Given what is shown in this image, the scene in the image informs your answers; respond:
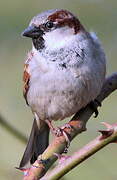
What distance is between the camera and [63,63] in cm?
272

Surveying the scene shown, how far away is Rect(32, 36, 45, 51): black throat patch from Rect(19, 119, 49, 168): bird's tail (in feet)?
1.84

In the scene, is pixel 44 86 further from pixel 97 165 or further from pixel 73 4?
pixel 73 4

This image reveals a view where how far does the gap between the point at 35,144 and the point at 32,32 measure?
2.53 feet

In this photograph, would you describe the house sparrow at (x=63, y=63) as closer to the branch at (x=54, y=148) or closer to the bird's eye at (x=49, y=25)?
the bird's eye at (x=49, y=25)

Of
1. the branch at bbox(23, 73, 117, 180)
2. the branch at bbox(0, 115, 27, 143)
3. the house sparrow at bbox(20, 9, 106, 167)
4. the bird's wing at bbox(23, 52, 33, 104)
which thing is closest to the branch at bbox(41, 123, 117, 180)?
the branch at bbox(23, 73, 117, 180)

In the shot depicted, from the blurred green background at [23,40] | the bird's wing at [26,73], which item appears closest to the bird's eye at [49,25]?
the bird's wing at [26,73]

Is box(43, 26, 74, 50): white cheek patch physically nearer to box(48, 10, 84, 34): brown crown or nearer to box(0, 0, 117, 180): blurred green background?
box(48, 10, 84, 34): brown crown

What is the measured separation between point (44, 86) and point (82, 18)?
2193mm

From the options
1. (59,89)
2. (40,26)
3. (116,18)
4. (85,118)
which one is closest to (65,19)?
(40,26)

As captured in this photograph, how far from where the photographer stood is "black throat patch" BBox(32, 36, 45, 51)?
2.70 meters

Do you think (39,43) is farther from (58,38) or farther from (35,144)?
(35,144)

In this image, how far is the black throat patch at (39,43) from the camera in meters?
2.70

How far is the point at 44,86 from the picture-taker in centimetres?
284

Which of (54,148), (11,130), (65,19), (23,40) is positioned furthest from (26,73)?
(23,40)
